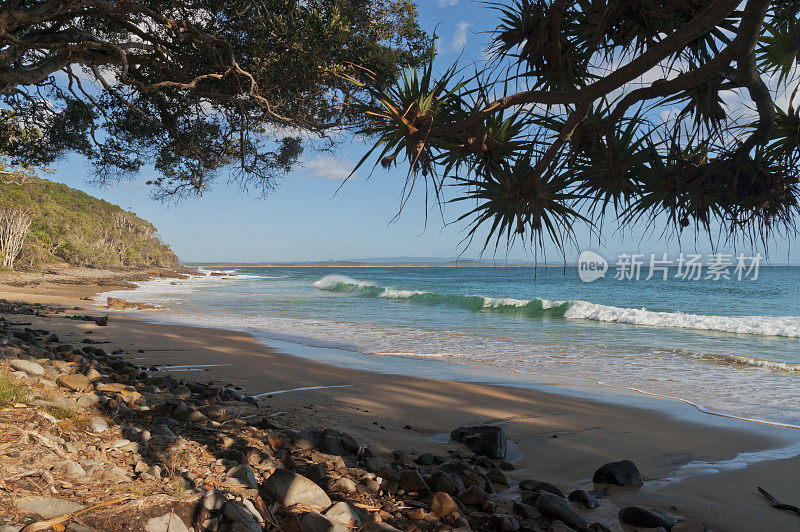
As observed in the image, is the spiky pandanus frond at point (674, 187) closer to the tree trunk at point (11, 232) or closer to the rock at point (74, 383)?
the rock at point (74, 383)

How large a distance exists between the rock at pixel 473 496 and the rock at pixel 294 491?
2.78 feet

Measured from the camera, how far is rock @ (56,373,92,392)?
3717mm

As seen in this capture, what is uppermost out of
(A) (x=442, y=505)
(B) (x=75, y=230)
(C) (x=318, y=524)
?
(B) (x=75, y=230)

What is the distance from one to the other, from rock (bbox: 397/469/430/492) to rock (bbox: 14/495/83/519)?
161 centimetres

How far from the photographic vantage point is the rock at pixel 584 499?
3.11 m

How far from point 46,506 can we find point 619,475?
3.52 meters

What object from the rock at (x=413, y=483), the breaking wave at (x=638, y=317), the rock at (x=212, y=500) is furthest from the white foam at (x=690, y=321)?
the rock at (x=212, y=500)

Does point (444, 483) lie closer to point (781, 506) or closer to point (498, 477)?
point (498, 477)

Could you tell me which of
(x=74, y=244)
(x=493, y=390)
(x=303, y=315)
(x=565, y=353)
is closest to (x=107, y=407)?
(x=493, y=390)

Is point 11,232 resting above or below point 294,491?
above

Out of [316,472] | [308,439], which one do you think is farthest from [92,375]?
[316,472]

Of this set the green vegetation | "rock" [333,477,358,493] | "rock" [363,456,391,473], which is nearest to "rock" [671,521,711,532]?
"rock" [363,456,391,473]

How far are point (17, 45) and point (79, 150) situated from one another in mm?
4050

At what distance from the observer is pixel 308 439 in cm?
335
